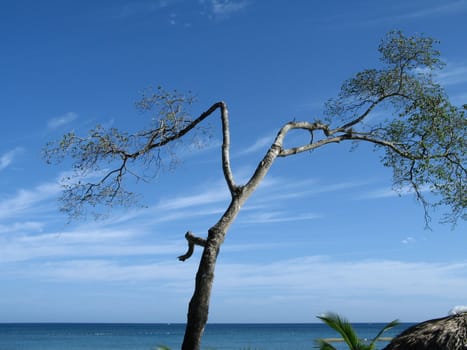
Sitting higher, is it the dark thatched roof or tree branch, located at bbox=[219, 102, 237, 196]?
tree branch, located at bbox=[219, 102, 237, 196]

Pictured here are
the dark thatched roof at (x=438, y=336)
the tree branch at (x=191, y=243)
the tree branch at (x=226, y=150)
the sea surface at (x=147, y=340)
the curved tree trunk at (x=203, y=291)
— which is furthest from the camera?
the sea surface at (x=147, y=340)

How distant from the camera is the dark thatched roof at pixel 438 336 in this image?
882cm

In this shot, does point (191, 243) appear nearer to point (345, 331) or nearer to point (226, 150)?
point (226, 150)

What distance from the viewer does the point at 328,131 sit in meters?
13.1

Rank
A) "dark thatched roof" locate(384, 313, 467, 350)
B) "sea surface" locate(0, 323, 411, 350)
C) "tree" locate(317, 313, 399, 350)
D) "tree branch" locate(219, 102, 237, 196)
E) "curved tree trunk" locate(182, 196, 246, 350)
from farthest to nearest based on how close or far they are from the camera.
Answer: "sea surface" locate(0, 323, 411, 350), "tree branch" locate(219, 102, 237, 196), "tree" locate(317, 313, 399, 350), "curved tree trunk" locate(182, 196, 246, 350), "dark thatched roof" locate(384, 313, 467, 350)

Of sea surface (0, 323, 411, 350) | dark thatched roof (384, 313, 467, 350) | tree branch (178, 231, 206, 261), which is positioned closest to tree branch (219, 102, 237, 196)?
tree branch (178, 231, 206, 261)

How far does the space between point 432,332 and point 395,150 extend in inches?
211

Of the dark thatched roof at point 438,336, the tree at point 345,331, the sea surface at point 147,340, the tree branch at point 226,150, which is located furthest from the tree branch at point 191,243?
the sea surface at point 147,340

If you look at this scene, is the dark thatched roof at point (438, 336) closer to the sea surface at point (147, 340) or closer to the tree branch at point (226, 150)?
the tree branch at point (226, 150)

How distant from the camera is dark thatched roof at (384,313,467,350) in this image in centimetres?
882

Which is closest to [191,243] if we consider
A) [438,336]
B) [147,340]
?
[438,336]

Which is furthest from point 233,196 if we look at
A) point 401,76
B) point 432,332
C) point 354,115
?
point 401,76

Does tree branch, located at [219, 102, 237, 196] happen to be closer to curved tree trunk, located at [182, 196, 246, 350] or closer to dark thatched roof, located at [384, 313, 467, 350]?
curved tree trunk, located at [182, 196, 246, 350]

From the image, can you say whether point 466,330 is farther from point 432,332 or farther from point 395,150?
point 395,150
